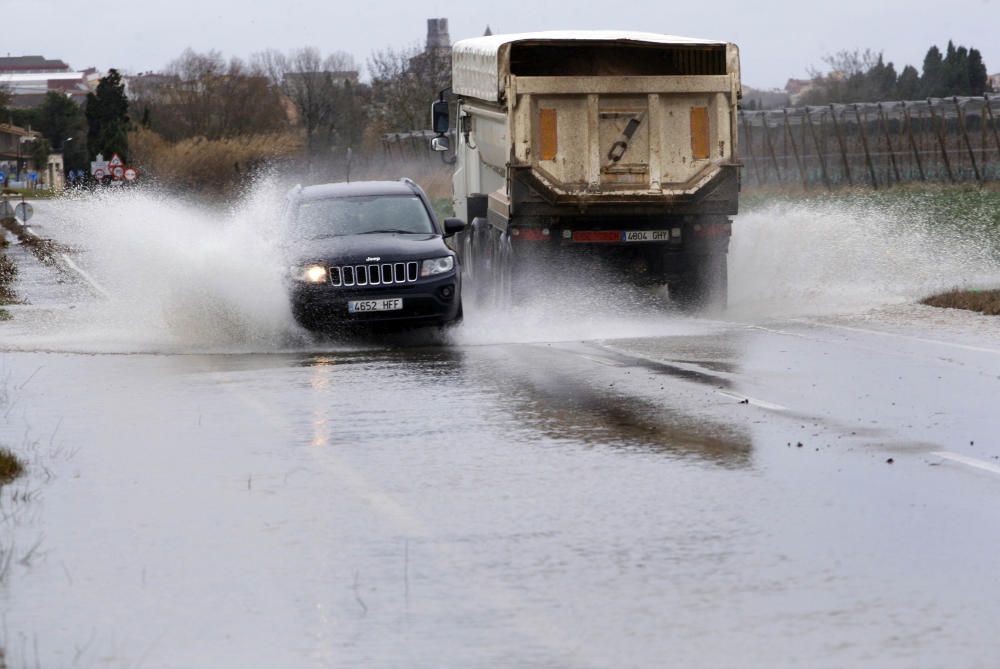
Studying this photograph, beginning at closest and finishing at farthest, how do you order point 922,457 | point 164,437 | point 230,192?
point 922,457 → point 164,437 → point 230,192

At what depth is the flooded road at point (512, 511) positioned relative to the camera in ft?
21.1

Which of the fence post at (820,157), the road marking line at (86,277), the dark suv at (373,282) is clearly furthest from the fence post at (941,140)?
the dark suv at (373,282)

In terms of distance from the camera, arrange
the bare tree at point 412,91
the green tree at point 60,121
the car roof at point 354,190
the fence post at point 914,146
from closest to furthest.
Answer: the car roof at point 354,190 < the fence post at point 914,146 < the bare tree at point 412,91 < the green tree at point 60,121

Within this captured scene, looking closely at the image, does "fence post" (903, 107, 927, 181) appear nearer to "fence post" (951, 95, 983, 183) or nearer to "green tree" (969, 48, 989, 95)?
"fence post" (951, 95, 983, 183)

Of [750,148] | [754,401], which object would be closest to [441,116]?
[754,401]

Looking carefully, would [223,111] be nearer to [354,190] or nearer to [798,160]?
[798,160]

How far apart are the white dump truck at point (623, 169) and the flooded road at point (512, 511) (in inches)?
186

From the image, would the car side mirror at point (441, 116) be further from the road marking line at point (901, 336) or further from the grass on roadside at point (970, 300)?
the road marking line at point (901, 336)

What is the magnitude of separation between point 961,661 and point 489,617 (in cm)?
168

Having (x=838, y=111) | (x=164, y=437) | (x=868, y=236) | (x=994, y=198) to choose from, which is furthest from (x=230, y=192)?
(x=164, y=437)

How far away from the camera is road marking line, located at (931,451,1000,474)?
31.7 feet

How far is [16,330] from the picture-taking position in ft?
73.7

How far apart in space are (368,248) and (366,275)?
0.43 meters

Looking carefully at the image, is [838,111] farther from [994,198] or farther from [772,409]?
[772,409]
